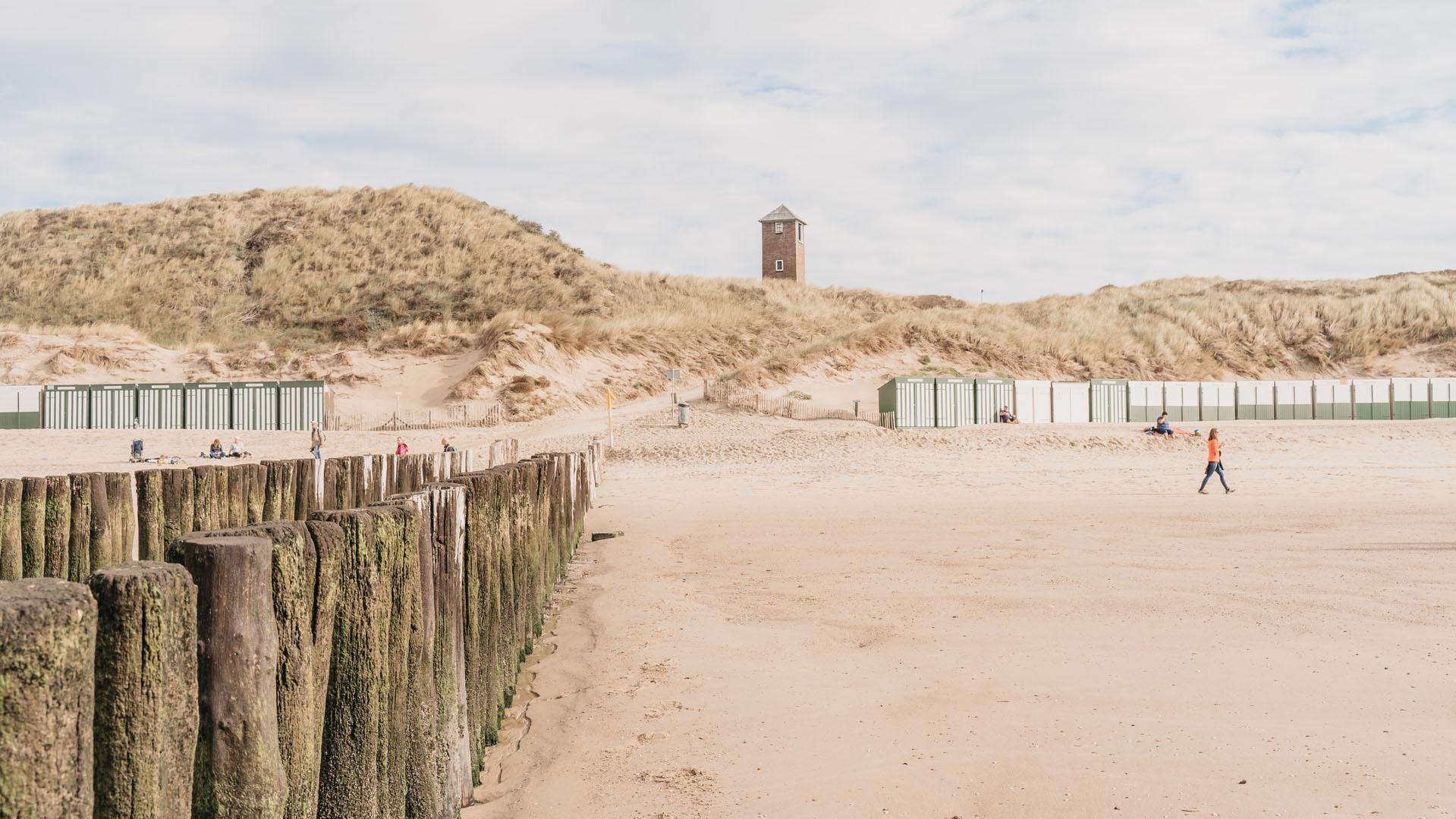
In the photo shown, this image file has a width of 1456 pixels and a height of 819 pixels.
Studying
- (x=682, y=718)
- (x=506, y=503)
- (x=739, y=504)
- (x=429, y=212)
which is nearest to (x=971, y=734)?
(x=682, y=718)

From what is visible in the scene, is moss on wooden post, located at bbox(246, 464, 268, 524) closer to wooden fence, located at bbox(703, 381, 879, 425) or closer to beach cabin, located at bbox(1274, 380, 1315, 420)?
wooden fence, located at bbox(703, 381, 879, 425)

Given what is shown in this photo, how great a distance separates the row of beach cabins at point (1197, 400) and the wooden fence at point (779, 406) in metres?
1.24

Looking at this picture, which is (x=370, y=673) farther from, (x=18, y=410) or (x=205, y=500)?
(x=18, y=410)

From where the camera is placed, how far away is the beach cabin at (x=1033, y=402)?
34.4 m

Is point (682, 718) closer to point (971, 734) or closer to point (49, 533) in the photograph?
point (971, 734)

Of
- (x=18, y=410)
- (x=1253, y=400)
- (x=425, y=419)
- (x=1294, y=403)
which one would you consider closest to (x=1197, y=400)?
(x=1253, y=400)

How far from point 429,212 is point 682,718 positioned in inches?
2810

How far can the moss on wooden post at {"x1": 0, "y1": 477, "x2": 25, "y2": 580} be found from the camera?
5859 millimetres

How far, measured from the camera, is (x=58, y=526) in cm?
626

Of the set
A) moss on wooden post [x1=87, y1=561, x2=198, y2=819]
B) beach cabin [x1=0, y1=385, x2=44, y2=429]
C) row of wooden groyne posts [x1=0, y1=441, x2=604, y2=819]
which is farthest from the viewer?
beach cabin [x1=0, y1=385, x2=44, y2=429]

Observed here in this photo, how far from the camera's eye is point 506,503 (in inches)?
256

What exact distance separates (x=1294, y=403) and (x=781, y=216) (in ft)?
142

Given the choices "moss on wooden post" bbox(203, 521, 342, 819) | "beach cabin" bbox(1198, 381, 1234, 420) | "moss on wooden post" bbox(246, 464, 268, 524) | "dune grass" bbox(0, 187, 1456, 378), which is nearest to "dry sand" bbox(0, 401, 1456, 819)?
"moss on wooden post" bbox(203, 521, 342, 819)

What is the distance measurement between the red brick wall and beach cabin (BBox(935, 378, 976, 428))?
134 ft
